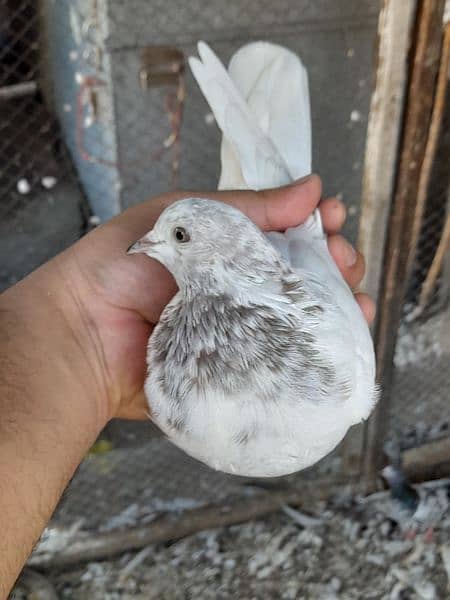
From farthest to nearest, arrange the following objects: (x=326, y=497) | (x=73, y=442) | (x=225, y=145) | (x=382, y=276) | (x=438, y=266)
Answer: (x=326, y=497) → (x=438, y=266) → (x=382, y=276) → (x=225, y=145) → (x=73, y=442)

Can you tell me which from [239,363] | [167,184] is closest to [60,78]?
[167,184]

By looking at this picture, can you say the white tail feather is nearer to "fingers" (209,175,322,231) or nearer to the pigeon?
"fingers" (209,175,322,231)

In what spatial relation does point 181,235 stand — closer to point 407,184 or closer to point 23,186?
point 407,184

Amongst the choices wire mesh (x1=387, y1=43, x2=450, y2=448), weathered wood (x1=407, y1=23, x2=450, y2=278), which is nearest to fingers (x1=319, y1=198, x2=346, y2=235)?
weathered wood (x1=407, y1=23, x2=450, y2=278)

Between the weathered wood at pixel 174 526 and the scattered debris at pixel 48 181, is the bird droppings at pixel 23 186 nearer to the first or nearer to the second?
the scattered debris at pixel 48 181

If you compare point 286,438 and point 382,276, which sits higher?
point 286,438

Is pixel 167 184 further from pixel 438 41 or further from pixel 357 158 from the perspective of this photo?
pixel 438 41

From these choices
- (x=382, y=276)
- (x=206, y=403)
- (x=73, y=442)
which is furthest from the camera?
(x=382, y=276)
